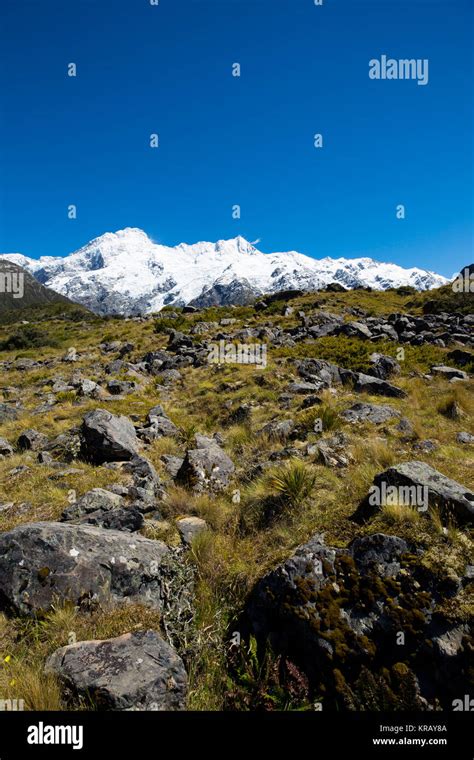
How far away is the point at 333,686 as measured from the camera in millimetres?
3359

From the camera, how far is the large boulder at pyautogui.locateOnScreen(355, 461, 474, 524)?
447 cm

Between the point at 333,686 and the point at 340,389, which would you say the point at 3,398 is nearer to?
the point at 340,389

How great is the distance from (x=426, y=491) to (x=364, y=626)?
6.31ft

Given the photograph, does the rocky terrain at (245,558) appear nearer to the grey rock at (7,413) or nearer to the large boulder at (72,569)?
the large boulder at (72,569)

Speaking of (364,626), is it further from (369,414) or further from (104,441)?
(104,441)

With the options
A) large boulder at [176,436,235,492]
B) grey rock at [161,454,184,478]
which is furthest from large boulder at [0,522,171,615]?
grey rock at [161,454,184,478]

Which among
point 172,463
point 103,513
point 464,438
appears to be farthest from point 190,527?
point 464,438

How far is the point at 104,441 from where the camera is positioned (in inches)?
339

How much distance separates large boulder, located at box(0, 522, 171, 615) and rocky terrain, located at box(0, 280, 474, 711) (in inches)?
0.7

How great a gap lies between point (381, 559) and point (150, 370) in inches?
642

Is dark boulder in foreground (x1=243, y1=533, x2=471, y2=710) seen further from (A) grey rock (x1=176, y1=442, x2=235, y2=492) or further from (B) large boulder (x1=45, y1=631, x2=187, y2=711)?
(A) grey rock (x1=176, y1=442, x2=235, y2=492)

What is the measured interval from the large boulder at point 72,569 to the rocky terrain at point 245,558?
2cm

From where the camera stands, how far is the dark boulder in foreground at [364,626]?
3.22 metres

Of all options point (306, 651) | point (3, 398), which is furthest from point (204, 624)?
point (3, 398)
